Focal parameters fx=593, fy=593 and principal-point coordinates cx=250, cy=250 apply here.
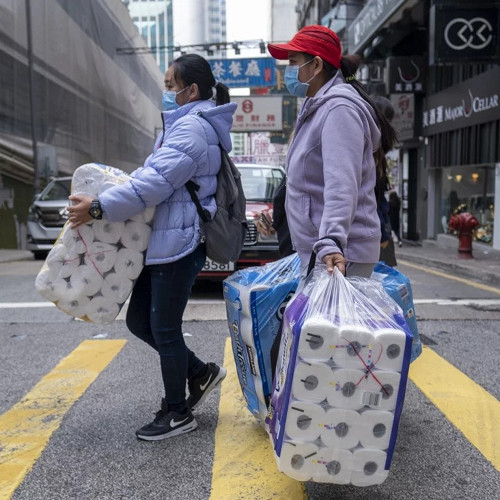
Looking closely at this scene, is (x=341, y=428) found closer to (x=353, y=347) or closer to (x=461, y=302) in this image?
(x=353, y=347)

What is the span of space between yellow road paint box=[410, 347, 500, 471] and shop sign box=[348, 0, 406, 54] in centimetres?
1408

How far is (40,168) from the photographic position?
1736cm

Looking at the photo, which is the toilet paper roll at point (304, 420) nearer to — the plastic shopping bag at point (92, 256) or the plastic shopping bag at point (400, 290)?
the plastic shopping bag at point (400, 290)

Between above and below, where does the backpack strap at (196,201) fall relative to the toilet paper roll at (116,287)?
above

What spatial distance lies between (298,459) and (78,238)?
143 centimetres

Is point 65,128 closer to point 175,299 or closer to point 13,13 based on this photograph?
point 13,13

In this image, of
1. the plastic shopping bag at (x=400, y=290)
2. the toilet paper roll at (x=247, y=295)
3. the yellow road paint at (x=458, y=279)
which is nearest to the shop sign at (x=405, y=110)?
the yellow road paint at (x=458, y=279)

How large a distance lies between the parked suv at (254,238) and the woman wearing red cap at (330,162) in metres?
3.63

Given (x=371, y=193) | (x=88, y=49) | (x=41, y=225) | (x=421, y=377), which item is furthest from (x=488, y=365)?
(x=88, y=49)

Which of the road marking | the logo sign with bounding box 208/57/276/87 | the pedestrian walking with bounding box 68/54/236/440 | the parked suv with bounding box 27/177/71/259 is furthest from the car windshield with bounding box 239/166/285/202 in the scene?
the logo sign with bounding box 208/57/276/87

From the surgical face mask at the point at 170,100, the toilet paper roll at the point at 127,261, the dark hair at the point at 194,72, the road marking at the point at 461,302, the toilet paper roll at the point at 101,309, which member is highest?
the dark hair at the point at 194,72

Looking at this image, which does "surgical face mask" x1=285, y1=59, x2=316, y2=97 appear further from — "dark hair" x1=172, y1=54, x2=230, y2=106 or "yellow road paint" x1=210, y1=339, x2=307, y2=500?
"yellow road paint" x1=210, y1=339, x2=307, y2=500

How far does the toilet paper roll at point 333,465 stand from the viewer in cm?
203

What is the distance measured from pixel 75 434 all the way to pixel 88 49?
2257cm
